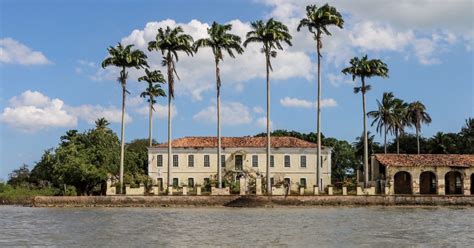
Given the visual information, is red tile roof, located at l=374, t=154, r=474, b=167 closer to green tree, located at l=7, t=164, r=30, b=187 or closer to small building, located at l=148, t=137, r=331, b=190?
small building, located at l=148, t=137, r=331, b=190

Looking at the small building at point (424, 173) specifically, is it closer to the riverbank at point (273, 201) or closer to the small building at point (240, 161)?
the riverbank at point (273, 201)

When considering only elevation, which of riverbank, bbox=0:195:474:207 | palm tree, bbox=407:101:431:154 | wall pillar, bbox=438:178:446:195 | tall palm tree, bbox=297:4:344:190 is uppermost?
tall palm tree, bbox=297:4:344:190

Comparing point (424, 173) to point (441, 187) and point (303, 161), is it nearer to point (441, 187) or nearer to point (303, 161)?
point (441, 187)

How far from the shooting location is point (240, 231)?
1283 inches

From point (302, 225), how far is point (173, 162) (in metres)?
38.7

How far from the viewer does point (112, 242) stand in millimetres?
27875

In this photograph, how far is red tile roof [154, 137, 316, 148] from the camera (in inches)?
2859

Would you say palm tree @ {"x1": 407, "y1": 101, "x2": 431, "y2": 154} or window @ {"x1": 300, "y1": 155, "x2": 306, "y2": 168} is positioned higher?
palm tree @ {"x1": 407, "y1": 101, "x2": 431, "y2": 154}

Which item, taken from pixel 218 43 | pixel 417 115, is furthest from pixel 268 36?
pixel 417 115

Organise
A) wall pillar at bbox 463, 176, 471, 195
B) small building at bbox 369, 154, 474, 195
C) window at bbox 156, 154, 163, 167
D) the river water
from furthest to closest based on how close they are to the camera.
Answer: window at bbox 156, 154, 163, 167 < small building at bbox 369, 154, 474, 195 < wall pillar at bbox 463, 176, 471, 195 < the river water

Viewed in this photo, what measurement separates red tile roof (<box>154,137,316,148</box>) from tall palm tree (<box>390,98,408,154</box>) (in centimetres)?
1485

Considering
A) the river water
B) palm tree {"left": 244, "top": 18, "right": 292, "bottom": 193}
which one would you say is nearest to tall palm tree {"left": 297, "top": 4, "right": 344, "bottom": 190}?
palm tree {"left": 244, "top": 18, "right": 292, "bottom": 193}

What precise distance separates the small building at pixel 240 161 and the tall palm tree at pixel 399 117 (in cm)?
1441

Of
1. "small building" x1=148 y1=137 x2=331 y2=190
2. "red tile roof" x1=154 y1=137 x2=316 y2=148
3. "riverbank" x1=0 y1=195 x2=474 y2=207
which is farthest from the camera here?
"red tile roof" x1=154 y1=137 x2=316 y2=148
